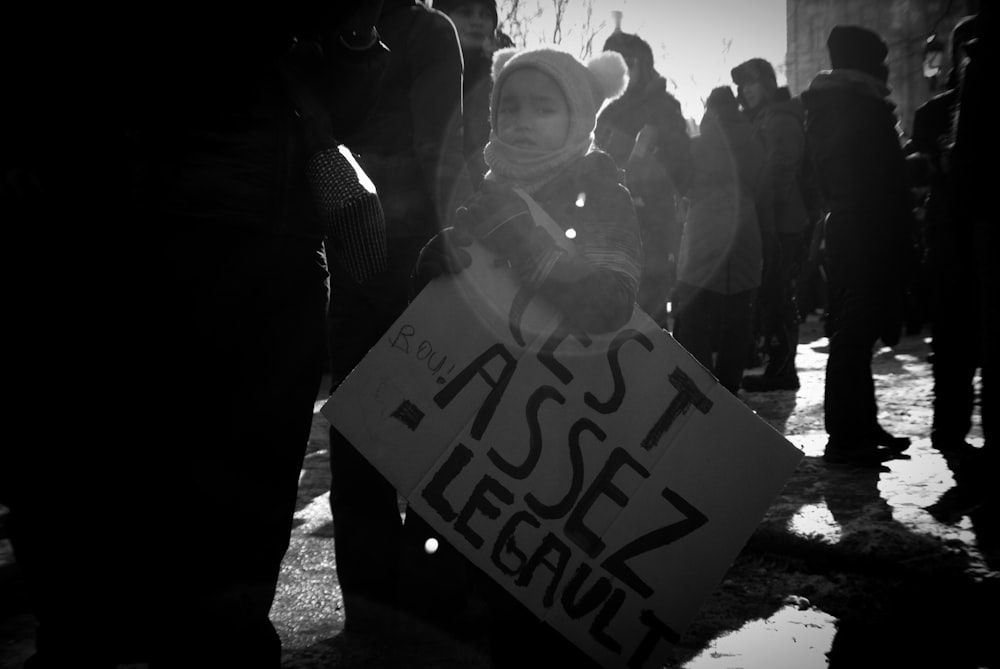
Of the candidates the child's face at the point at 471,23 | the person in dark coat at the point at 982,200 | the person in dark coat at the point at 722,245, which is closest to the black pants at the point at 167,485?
the child's face at the point at 471,23

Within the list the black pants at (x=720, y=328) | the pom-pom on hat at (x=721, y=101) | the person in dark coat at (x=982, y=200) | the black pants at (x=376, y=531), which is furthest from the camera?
the pom-pom on hat at (x=721, y=101)

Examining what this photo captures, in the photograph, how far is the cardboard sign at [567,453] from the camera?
1.63m

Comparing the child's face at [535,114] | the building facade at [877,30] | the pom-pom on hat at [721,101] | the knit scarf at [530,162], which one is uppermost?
the building facade at [877,30]

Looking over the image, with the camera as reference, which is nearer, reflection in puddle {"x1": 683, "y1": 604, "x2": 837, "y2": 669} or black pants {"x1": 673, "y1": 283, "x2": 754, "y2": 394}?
reflection in puddle {"x1": 683, "y1": 604, "x2": 837, "y2": 669}

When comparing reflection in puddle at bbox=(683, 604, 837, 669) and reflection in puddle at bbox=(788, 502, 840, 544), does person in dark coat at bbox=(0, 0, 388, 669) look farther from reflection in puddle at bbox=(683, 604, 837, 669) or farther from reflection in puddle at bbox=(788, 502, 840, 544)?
reflection in puddle at bbox=(788, 502, 840, 544)

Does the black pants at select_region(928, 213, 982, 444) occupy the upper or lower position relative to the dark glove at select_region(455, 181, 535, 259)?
upper

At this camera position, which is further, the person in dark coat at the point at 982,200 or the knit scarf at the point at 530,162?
the person in dark coat at the point at 982,200

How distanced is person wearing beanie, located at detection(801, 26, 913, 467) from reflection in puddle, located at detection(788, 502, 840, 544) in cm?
78

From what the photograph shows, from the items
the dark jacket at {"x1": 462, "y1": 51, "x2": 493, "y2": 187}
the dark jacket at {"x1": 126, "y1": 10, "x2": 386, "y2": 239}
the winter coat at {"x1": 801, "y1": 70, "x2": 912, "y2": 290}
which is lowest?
the dark jacket at {"x1": 126, "y1": 10, "x2": 386, "y2": 239}

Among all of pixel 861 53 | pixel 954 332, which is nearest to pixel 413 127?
pixel 861 53

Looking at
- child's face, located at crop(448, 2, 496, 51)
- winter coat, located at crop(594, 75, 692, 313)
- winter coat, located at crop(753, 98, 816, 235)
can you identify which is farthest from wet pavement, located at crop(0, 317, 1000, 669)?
winter coat, located at crop(753, 98, 816, 235)

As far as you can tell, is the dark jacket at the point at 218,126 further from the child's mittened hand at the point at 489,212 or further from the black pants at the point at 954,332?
the black pants at the point at 954,332

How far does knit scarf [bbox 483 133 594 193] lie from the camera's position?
A: 189 cm

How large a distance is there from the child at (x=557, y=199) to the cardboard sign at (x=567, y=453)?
52 millimetres
